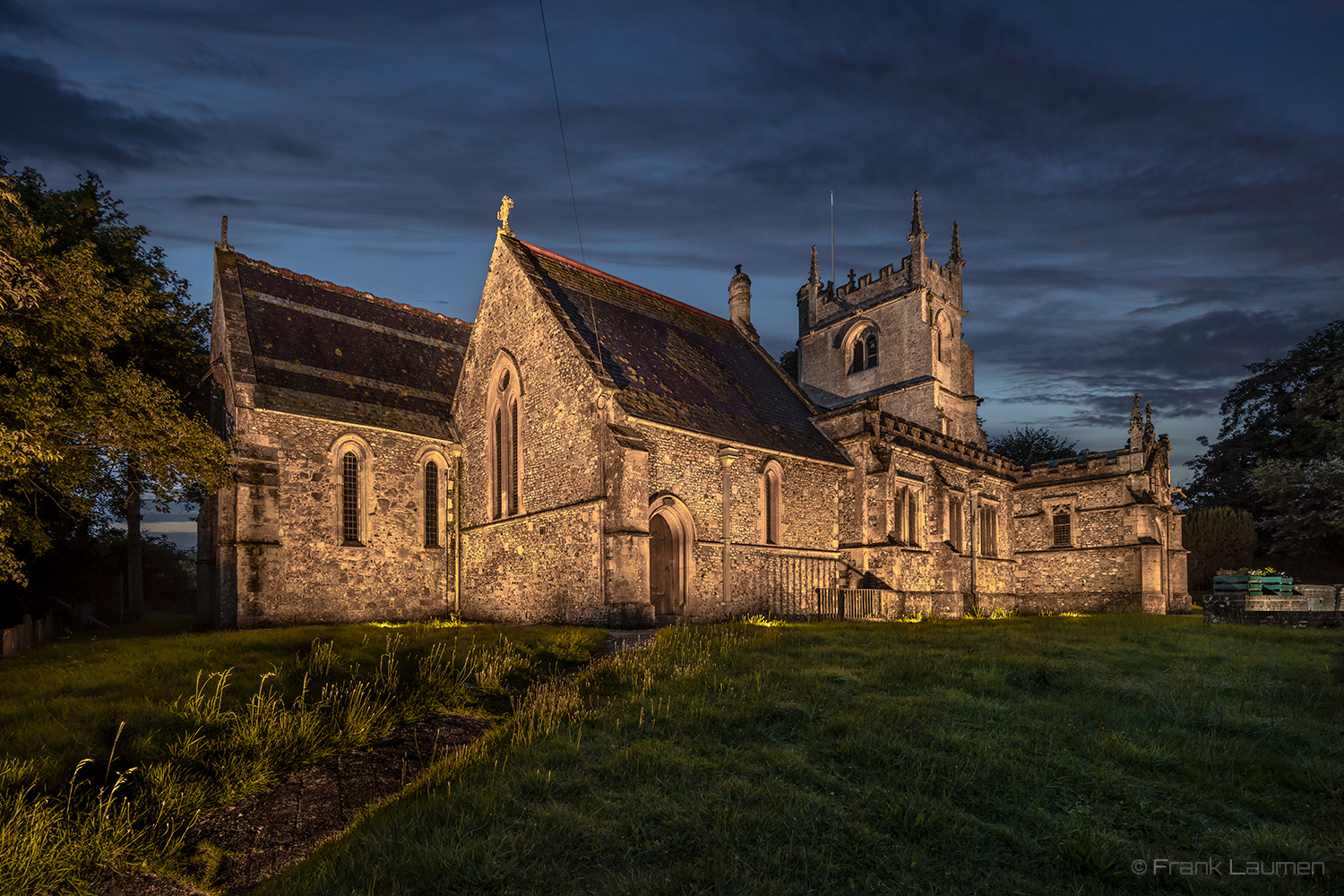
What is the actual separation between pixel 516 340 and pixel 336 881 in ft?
56.6

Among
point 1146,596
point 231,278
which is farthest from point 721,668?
point 1146,596

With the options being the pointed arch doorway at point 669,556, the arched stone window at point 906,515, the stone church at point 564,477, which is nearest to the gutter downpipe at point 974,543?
the stone church at point 564,477

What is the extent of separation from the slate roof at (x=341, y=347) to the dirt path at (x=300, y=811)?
1466 centimetres

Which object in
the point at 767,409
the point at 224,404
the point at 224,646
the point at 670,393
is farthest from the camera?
the point at 767,409

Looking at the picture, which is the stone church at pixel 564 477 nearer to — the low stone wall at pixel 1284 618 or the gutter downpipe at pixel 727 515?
the gutter downpipe at pixel 727 515

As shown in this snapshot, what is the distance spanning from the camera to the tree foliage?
113ft

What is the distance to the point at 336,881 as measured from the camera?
15.0 feet

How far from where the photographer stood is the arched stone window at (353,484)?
20.0 meters

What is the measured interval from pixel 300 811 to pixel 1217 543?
142ft

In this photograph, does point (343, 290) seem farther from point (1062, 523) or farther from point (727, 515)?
point (1062, 523)

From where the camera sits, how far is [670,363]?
2120cm

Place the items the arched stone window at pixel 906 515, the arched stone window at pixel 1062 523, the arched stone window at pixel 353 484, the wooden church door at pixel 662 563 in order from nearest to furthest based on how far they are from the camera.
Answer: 1. the wooden church door at pixel 662 563
2. the arched stone window at pixel 353 484
3. the arched stone window at pixel 906 515
4. the arched stone window at pixel 1062 523

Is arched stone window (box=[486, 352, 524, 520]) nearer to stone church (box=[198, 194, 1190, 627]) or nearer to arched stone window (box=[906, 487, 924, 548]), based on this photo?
stone church (box=[198, 194, 1190, 627])

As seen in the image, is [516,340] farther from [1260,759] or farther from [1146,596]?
[1146,596]
